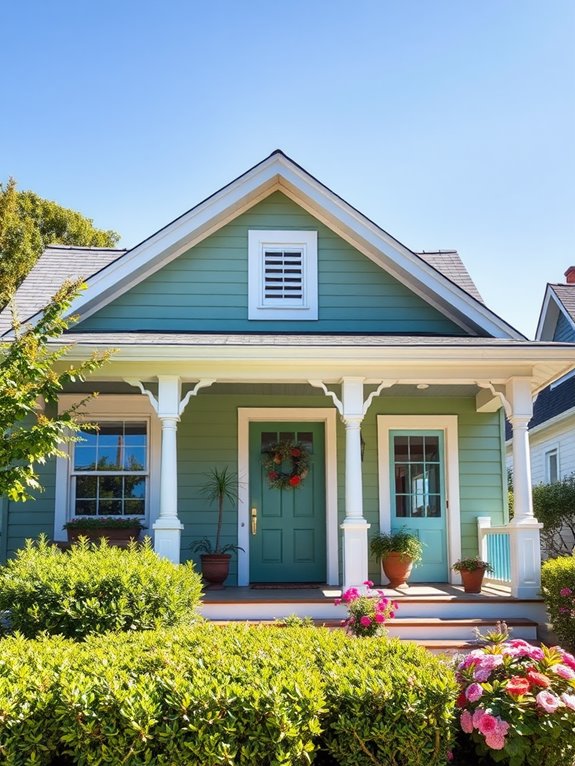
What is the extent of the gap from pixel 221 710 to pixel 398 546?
5928mm

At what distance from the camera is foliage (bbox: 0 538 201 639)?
5.75m

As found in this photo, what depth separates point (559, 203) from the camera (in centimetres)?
1323

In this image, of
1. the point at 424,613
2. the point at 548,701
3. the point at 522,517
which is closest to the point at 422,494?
the point at 522,517

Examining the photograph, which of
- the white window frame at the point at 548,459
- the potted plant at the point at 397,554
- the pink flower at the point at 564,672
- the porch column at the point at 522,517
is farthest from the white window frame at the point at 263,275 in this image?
the white window frame at the point at 548,459

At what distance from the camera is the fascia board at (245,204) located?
9586 millimetres

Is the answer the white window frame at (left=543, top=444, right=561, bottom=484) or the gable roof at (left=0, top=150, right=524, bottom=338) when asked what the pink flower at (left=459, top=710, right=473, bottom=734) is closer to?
the gable roof at (left=0, top=150, right=524, bottom=338)

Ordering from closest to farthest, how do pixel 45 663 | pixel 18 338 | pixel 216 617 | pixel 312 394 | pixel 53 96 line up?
pixel 45 663 < pixel 18 338 < pixel 216 617 < pixel 312 394 < pixel 53 96

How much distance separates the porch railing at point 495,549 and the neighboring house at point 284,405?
136 millimetres

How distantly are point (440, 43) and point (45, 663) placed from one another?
8138 millimetres

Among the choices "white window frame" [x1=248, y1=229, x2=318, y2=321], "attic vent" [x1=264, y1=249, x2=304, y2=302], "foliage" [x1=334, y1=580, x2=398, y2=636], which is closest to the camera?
"foliage" [x1=334, y1=580, x2=398, y2=636]

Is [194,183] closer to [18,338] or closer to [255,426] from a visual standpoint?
[255,426]

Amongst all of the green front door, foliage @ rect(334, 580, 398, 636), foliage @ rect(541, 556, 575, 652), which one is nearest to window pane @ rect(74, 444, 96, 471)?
the green front door

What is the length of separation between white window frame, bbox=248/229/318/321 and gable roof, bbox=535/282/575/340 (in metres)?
6.82

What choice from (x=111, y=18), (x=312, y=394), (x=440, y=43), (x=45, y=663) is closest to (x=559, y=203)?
(x=440, y=43)
